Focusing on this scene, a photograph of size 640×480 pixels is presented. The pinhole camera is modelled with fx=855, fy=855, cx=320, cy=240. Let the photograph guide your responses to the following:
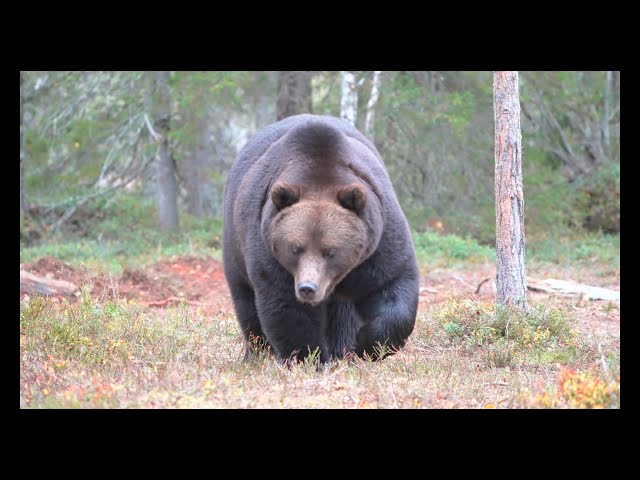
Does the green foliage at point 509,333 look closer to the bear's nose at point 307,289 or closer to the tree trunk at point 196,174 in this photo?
the bear's nose at point 307,289

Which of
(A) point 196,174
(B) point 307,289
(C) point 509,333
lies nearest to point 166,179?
(A) point 196,174

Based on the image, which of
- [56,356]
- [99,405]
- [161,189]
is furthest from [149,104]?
[99,405]

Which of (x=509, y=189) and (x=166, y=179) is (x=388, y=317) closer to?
(x=509, y=189)

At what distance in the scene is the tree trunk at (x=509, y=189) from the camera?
8.66 m

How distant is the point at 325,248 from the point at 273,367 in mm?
1125

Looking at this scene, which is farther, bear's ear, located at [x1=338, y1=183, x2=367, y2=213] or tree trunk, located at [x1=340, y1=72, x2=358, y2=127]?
tree trunk, located at [x1=340, y1=72, x2=358, y2=127]

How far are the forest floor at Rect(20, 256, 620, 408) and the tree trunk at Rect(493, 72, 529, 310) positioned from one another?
431 millimetres

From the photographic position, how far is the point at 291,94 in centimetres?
1758

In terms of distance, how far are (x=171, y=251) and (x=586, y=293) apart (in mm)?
7739

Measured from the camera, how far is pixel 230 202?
26.9ft

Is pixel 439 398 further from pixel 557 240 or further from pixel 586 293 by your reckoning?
pixel 557 240

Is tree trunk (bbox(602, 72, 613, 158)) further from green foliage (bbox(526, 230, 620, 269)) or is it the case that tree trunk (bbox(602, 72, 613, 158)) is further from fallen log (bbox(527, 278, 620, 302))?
fallen log (bbox(527, 278, 620, 302))

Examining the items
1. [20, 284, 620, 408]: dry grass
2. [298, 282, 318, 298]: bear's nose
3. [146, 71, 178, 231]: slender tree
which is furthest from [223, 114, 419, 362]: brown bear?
[146, 71, 178, 231]: slender tree

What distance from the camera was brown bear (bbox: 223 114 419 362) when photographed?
642 cm
